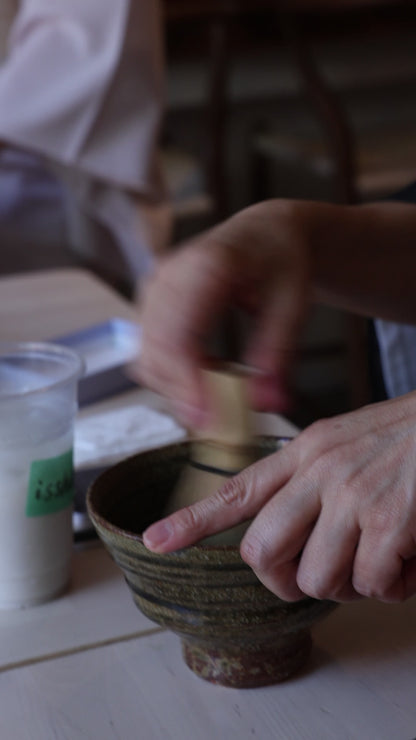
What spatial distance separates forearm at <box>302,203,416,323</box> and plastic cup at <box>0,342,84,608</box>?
23 centimetres

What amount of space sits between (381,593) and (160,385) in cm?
20

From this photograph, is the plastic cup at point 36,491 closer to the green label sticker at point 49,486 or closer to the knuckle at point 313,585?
the green label sticker at point 49,486

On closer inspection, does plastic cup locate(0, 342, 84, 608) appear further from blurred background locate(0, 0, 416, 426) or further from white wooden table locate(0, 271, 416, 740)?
blurred background locate(0, 0, 416, 426)

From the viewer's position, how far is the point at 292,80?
8.64 ft

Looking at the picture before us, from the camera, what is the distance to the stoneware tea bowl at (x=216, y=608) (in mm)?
496

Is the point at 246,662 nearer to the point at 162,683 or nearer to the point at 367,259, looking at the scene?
the point at 162,683

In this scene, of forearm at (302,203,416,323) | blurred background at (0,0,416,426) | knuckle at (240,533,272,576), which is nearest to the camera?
knuckle at (240,533,272,576)

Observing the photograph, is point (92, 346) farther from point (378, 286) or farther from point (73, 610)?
point (73, 610)

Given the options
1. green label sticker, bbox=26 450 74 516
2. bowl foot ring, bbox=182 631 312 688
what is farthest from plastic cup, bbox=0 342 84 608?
bowl foot ring, bbox=182 631 312 688

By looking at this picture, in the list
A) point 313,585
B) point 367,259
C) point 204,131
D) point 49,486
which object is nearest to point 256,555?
point 313,585

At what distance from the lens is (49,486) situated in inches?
24.7

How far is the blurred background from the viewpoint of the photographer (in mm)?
1789

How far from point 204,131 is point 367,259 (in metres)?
1.96

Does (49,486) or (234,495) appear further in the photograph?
(49,486)
